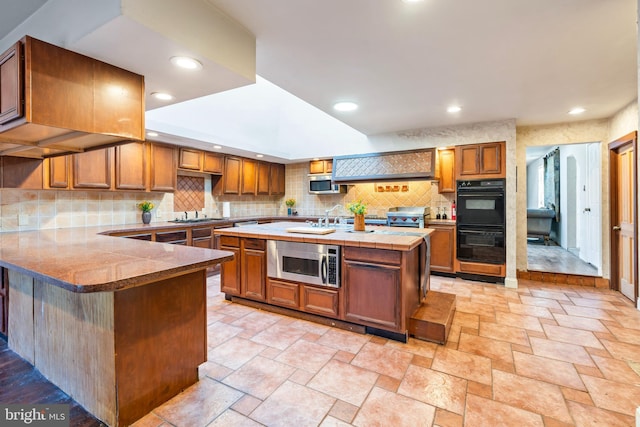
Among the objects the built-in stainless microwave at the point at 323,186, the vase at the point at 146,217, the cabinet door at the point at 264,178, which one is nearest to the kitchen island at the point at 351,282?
the vase at the point at 146,217

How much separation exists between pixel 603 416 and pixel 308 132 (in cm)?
536

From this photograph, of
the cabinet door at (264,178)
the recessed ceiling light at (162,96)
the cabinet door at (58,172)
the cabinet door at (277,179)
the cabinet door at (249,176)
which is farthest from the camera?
the cabinet door at (277,179)

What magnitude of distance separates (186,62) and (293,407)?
220 centimetres

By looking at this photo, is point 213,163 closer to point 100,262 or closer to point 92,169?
point 92,169

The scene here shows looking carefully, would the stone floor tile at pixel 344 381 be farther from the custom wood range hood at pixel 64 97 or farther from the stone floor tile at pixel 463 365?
the custom wood range hood at pixel 64 97

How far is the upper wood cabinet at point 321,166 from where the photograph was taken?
6.00 meters

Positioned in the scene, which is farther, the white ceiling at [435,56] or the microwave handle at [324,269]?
the microwave handle at [324,269]

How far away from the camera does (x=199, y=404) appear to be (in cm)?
175

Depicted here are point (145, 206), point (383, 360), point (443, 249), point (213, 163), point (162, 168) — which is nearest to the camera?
point (383, 360)

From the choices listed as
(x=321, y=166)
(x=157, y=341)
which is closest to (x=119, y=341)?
(x=157, y=341)

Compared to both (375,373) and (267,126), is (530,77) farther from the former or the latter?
(267,126)

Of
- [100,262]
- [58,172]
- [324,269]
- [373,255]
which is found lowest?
[324,269]

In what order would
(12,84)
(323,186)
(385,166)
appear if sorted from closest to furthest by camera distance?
(12,84) → (385,166) → (323,186)

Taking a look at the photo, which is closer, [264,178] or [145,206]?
[145,206]
